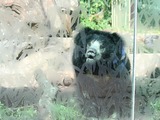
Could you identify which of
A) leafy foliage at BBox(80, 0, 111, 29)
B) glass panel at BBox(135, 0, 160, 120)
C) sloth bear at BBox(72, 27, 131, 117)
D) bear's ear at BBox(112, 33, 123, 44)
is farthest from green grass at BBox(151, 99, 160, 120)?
leafy foliage at BBox(80, 0, 111, 29)

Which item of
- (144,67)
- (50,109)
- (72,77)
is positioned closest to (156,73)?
(144,67)

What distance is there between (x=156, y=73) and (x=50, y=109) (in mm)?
911

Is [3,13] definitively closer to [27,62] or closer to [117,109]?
[27,62]

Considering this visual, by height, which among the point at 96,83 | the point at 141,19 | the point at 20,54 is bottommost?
the point at 96,83

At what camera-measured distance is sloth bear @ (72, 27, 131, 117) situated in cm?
320

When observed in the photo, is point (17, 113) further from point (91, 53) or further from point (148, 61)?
point (148, 61)

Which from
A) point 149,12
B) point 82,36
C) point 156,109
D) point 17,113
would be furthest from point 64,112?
point 149,12

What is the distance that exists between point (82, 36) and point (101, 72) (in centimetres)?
33

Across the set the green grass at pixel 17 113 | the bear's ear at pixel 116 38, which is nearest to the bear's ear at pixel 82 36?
the bear's ear at pixel 116 38

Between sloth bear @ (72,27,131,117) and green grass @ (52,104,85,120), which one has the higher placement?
sloth bear @ (72,27,131,117)

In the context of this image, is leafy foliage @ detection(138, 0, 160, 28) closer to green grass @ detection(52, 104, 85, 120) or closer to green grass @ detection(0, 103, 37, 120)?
green grass @ detection(52, 104, 85, 120)

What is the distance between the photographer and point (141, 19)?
3221mm

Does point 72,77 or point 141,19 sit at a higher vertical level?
point 141,19

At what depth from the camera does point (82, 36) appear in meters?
3.21
